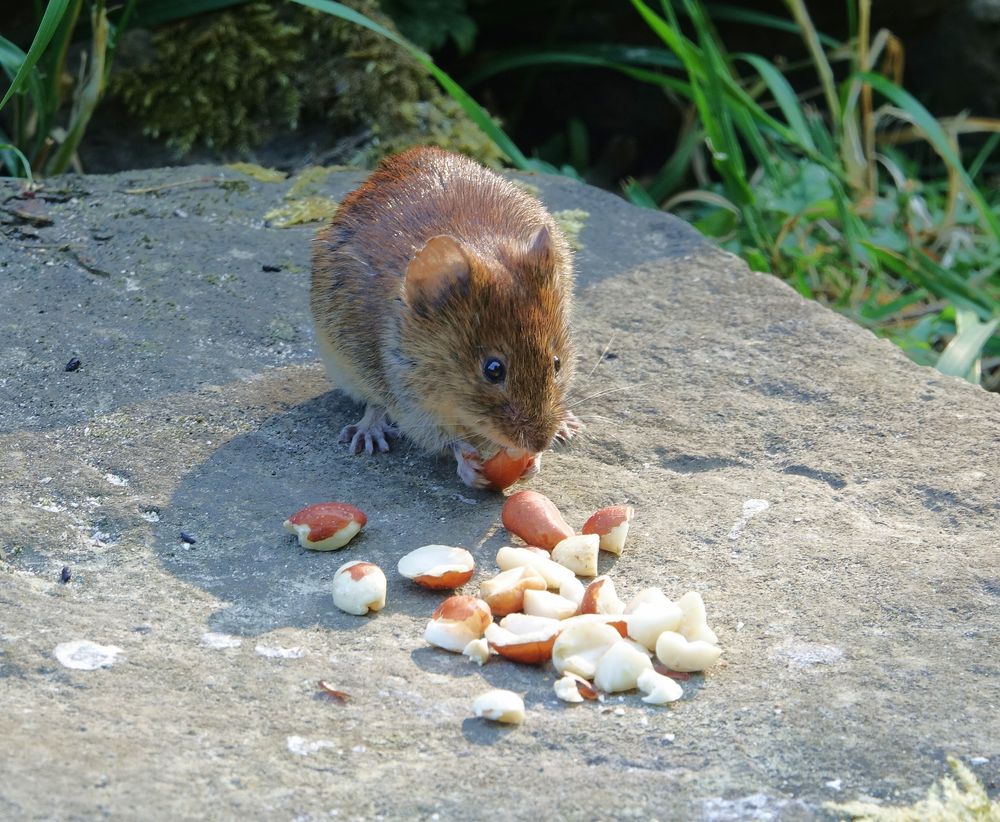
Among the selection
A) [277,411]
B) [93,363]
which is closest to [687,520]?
[277,411]

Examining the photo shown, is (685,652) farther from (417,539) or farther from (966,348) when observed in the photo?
(966,348)

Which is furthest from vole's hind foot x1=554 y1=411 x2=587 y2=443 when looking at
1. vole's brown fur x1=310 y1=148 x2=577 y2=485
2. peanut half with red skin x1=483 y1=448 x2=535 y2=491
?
peanut half with red skin x1=483 y1=448 x2=535 y2=491

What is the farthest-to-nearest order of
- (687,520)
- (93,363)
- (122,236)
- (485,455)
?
(122,236)
(93,363)
(485,455)
(687,520)

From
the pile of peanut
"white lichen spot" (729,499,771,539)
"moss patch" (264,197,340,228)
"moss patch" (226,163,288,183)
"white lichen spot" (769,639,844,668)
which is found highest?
"moss patch" (226,163,288,183)

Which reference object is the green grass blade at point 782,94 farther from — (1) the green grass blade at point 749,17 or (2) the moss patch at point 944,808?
(2) the moss patch at point 944,808

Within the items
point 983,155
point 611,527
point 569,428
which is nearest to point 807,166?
point 983,155

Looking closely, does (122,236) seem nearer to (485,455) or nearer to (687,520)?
(485,455)

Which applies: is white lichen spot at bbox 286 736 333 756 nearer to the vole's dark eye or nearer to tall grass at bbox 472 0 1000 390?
the vole's dark eye
